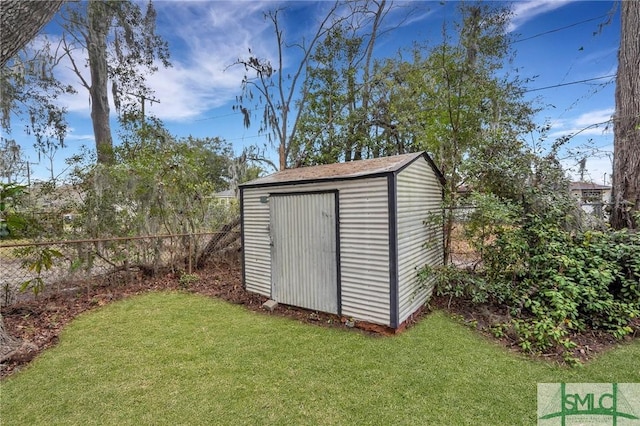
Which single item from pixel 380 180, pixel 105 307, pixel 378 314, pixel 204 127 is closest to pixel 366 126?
pixel 380 180

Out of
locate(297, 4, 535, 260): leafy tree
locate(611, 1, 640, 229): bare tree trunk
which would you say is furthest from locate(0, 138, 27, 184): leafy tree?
locate(611, 1, 640, 229): bare tree trunk

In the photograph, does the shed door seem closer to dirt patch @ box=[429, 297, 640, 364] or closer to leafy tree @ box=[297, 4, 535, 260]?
dirt patch @ box=[429, 297, 640, 364]

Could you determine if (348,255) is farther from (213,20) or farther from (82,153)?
(213,20)

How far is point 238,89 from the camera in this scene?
10.3m

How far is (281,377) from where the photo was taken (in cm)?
247

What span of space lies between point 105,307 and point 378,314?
159 inches

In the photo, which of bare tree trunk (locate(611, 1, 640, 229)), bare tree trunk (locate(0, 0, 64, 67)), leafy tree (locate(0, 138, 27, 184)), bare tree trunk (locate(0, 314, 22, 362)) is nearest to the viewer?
bare tree trunk (locate(0, 0, 64, 67))

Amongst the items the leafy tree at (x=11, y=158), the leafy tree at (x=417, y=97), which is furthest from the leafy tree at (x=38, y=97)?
the leafy tree at (x=417, y=97)

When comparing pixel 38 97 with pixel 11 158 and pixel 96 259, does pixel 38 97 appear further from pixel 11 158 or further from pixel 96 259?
pixel 96 259

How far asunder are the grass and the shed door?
476 mm

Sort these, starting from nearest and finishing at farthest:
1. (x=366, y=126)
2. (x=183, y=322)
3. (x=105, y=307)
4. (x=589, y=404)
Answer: (x=589, y=404) → (x=183, y=322) → (x=105, y=307) → (x=366, y=126)

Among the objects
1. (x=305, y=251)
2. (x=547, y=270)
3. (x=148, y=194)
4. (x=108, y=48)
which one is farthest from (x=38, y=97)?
(x=547, y=270)

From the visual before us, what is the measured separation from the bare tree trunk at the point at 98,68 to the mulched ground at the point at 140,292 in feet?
19.7

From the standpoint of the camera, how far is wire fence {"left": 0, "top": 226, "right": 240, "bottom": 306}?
420 centimetres
